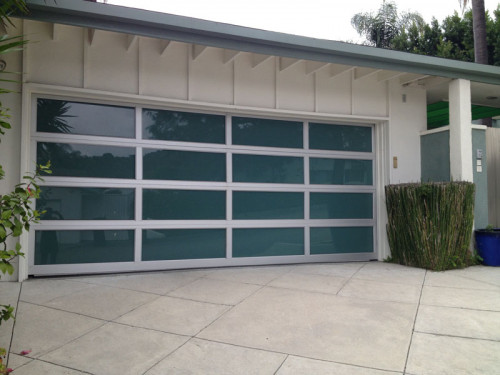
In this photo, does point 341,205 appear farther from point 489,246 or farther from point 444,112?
point 444,112

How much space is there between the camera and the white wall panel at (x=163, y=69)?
5586 millimetres

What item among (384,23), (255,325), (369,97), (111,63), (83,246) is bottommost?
(255,325)

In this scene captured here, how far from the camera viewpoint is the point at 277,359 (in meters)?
2.89

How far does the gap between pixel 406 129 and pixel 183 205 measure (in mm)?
4316

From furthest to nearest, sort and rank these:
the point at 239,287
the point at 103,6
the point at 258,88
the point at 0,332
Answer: the point at 258,88
the point at 239,287
the point at 103,6
the point at 0,332

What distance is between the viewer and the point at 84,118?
17.7 feet

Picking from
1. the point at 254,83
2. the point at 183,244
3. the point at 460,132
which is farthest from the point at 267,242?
the point at 460,132

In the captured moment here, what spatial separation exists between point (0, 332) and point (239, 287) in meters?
2.53

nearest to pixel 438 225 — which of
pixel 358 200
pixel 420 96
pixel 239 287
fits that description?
pixel 358 200

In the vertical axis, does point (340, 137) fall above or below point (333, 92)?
below

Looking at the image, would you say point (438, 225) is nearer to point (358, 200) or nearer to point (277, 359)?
point (358, 200)

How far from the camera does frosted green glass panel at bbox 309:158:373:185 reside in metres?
6.68

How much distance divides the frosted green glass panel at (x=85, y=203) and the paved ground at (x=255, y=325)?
862mm

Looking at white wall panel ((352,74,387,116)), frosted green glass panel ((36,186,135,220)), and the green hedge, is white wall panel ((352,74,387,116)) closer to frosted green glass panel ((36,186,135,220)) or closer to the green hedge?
the green hedge
